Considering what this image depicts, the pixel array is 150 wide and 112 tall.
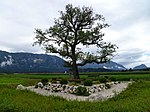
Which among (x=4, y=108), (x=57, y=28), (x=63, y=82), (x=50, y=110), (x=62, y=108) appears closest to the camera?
(x=4, y=108)

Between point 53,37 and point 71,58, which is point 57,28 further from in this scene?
point 71,58

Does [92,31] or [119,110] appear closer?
[119,110]

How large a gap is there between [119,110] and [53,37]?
37.3m

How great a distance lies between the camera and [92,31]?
5294 cm

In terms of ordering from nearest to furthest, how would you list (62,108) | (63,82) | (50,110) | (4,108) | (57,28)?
(4,108) → (50,110) → (62,108) → (63,82) → (57,28)

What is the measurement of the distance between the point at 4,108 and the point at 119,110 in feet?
18.3

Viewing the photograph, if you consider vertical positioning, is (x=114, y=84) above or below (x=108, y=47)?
below

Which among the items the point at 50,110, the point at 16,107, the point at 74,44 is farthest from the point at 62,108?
the point at 74,44

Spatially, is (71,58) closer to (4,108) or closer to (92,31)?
(92,31)

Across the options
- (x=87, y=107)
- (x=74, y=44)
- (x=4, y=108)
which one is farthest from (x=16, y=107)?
(x=74, y=44)

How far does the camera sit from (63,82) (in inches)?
1586

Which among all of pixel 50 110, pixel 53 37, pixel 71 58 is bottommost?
pixel 50 110

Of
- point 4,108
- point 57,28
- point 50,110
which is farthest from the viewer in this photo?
point 57,28

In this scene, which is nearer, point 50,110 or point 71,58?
point 50,110
